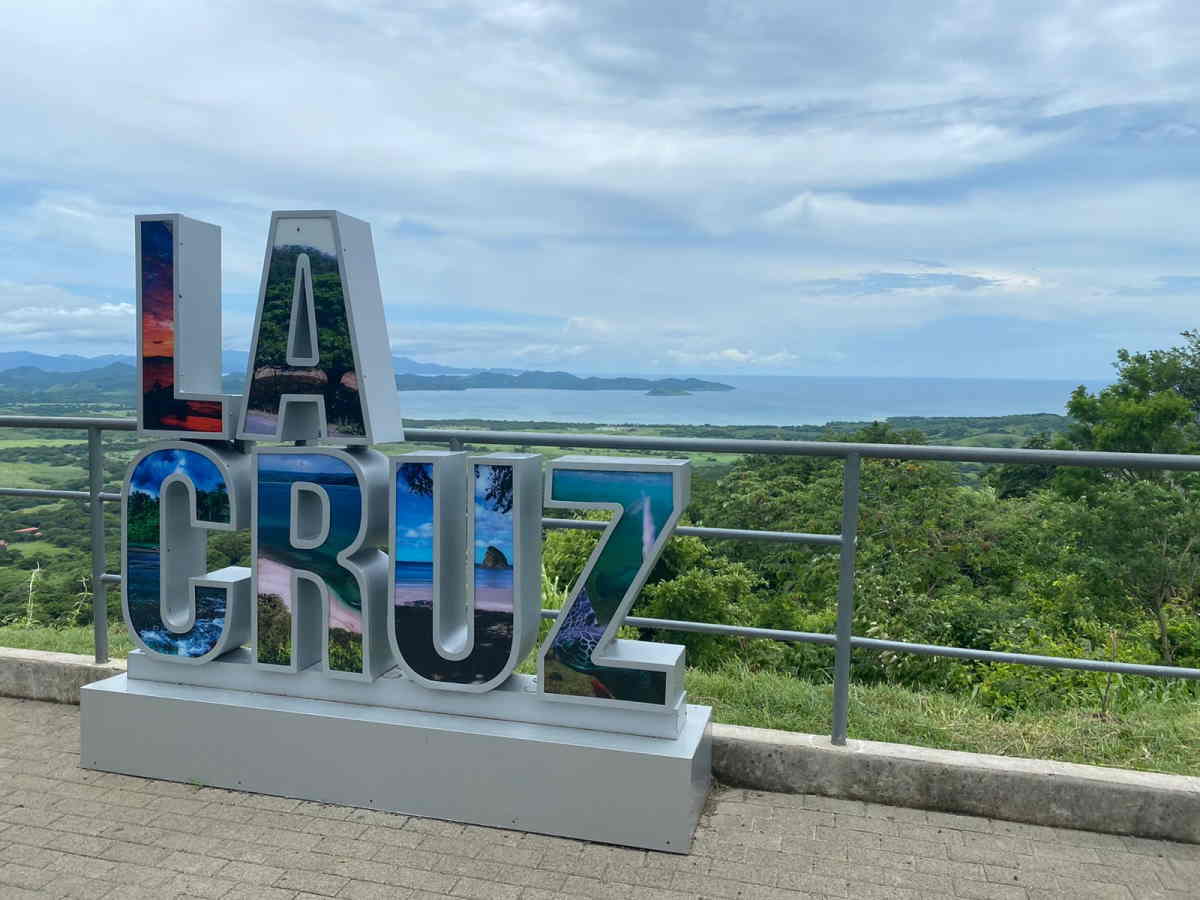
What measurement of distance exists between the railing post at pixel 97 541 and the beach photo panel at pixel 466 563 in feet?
6.28

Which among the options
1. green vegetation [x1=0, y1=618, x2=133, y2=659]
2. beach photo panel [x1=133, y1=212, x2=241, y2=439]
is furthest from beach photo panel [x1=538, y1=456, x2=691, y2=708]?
green vegetation [x1=0, y1=618, x2=133, y2=659]

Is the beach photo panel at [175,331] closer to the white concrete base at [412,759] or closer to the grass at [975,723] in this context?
the white concrete base at [412,759]

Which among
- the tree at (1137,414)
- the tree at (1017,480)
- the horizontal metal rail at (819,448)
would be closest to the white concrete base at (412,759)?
the horizontal metal rail at (819,448)

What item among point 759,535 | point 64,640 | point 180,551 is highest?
point 759,535

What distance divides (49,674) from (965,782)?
442 centimetres

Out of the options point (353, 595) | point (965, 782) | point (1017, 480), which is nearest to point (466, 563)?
point (353, 595)

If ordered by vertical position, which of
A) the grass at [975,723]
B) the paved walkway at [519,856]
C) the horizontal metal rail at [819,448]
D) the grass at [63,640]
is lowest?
the paved walkway at [519,856]

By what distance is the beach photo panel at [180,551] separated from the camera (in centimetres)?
405

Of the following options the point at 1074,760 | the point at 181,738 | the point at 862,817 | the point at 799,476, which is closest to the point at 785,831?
the point at 862,817

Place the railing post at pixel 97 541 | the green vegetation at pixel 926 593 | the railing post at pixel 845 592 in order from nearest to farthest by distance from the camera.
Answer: the railing post at pixel 845 592 → the green vegetation at pixel 926 593 → the railing post at pixel 97 541

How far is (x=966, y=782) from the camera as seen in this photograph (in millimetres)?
3756

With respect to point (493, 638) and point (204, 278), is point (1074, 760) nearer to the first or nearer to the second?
point (493, 638)

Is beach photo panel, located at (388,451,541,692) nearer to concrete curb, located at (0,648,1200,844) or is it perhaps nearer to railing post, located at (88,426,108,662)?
concrete curb, located at (0,648,1200,844)

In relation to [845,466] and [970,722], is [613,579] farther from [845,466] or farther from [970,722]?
[970,722]
